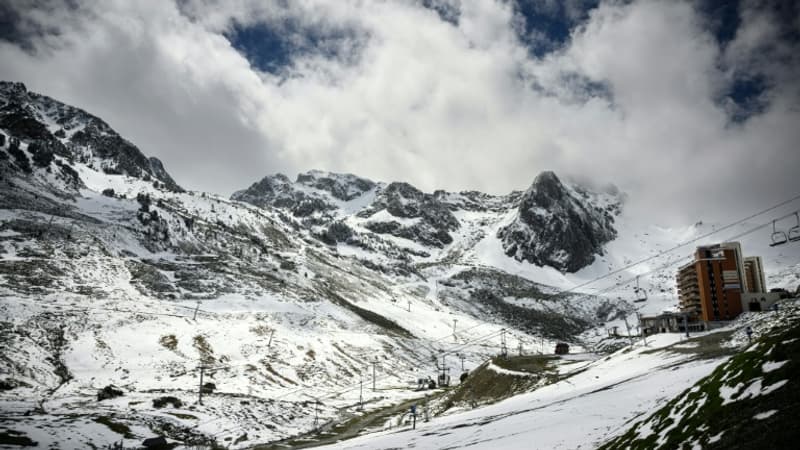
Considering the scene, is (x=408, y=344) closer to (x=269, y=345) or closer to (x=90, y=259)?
(x=269, y=345)

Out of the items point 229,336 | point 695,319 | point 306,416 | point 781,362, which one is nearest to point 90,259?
point 229,336

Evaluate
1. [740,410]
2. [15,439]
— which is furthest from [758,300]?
[15,439]

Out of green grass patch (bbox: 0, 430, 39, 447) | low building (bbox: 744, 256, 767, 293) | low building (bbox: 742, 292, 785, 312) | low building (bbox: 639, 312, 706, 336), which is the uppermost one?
low building (bbox: 744, 256, 767, 293)

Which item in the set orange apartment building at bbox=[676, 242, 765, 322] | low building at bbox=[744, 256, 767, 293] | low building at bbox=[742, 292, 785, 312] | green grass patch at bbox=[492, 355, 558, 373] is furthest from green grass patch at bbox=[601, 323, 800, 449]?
low building at bbox=[744, 256, 767, 293]

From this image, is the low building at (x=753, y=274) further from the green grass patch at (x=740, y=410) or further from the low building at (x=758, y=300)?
the green grass patch at (x=740, y=410)

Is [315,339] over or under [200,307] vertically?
under

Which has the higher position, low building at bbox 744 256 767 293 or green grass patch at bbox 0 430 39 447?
low building at bbox 744 256 767 293

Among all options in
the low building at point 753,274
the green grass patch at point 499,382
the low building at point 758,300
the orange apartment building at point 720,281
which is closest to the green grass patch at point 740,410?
the green grass patch at point 499,382

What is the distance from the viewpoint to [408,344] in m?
193

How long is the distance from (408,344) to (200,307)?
8434 cm

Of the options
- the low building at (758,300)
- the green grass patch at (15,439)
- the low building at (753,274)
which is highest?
the low building at (753,274)

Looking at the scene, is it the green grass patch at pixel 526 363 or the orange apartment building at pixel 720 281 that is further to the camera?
the orange apartment building at pixel 720 281

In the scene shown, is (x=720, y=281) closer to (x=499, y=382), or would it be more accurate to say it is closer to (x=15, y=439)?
(x=499, y=382)

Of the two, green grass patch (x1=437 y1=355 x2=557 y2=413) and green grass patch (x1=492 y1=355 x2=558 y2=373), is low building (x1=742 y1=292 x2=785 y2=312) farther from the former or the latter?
green grass patch (x1=437 y1=355 x2=557 y2=413)
